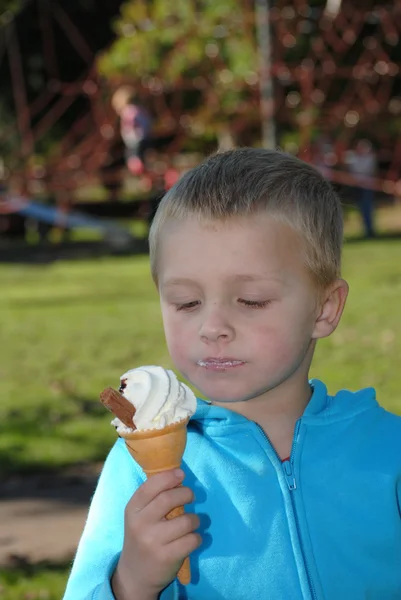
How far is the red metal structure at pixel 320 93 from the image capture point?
65.8 feet

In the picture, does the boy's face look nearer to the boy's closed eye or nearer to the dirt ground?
the boy's closed eye

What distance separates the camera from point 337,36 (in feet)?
71.4

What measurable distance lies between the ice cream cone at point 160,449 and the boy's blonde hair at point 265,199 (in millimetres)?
424

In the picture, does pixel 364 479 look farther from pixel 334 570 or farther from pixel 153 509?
pixel 153 509

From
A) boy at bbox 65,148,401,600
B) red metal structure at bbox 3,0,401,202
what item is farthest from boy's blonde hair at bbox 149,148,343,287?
red metal structure at bbox 3,0,401,202

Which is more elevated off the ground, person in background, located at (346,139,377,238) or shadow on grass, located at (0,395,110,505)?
shadow on grass, located at (0,395,110,505)

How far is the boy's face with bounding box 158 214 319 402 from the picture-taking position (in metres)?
2.21

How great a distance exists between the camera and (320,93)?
836 inches

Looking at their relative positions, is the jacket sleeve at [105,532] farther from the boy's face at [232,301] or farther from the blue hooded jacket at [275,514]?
the boy's face at [232,301]

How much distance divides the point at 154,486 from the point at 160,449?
7 cm

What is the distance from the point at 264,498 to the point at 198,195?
2.04 feet

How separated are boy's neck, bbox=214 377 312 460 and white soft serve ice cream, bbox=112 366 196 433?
293mm

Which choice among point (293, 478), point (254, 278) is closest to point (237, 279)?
point (254, 278)

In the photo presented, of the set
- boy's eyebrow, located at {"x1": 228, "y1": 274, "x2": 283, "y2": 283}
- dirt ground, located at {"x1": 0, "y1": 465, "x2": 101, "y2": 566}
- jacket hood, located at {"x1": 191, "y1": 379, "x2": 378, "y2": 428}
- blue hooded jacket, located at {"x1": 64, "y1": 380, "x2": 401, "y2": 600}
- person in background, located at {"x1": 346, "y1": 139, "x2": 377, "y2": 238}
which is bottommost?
person in background, located at {"x1": 346, "y1": 139, "x2": 377, "y2": 238}
